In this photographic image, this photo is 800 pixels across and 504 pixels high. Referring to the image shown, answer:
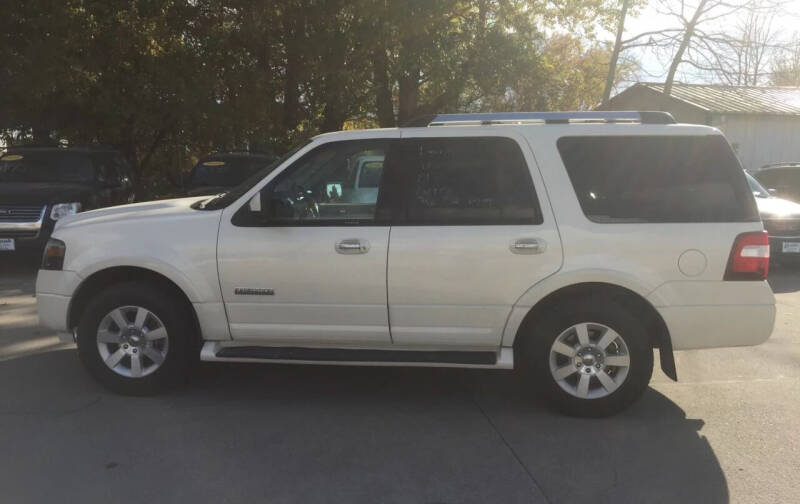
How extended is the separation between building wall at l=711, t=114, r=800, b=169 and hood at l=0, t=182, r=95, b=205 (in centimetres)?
1882

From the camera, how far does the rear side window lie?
4453 mm

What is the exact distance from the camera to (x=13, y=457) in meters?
3.91

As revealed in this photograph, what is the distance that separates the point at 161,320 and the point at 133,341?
27 cm

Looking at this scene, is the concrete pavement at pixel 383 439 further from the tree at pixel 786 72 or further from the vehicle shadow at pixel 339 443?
the tree at pixel 786 72

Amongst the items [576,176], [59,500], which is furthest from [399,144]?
[59,500]

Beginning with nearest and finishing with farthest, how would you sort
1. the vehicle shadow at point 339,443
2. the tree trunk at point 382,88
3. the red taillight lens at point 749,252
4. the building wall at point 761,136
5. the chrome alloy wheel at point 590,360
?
1. the vehicle shadow at point 339,443
2. the red taillight lens at point 749,252
3. the chrome alloy wheel at point 590,360
4. the tree trunk at point 382,88
5. the building wall at point 761,136

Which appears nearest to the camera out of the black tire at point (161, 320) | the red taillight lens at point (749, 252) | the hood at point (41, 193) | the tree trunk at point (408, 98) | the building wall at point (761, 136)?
the red taillight lens at point (749, 252)

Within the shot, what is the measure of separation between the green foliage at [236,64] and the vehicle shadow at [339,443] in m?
10.4

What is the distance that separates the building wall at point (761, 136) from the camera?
2208cm

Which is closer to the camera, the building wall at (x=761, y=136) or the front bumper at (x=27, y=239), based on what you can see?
the front bumper at (x=27, y=239)

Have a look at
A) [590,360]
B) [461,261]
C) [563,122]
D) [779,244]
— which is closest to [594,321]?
[590,360]

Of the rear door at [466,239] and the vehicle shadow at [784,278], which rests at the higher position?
the rear door at [466,239]

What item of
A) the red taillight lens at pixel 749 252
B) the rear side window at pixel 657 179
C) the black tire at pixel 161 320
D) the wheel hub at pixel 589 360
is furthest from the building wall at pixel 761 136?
the black tire at pixel 161 320

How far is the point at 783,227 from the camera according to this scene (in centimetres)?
992
